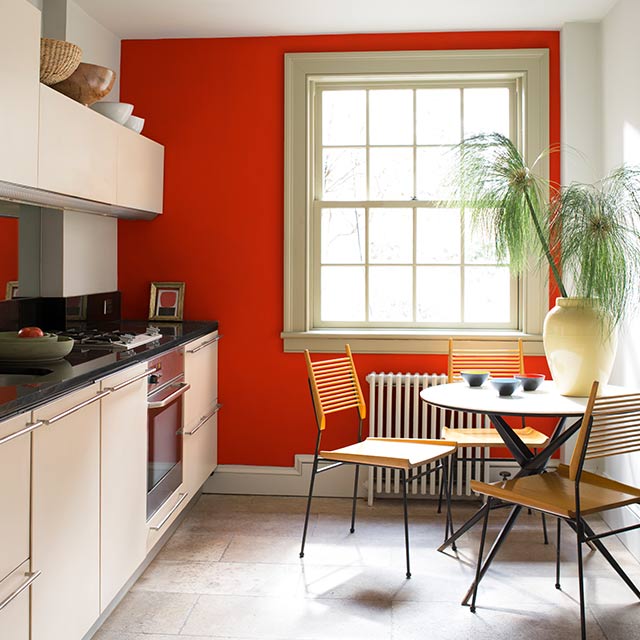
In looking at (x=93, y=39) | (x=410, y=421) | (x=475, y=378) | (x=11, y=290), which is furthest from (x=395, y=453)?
(x=93, y=39)

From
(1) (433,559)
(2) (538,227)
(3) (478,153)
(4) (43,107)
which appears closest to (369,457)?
(1) (433,559)

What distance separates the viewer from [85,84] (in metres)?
3.32

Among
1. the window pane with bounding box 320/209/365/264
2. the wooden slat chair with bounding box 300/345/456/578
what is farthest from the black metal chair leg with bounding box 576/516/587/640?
the window pane with bounding box 320/209/365/264

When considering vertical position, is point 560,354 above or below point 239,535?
above

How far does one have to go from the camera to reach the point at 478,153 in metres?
4.01

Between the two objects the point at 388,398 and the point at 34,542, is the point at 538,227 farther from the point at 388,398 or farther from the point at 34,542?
the point at 34,542

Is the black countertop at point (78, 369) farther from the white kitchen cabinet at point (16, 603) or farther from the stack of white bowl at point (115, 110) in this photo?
the stack of white bowl at point (115, 110)

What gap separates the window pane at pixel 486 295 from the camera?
4516 mm

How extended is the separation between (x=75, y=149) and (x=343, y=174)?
72.1 inches

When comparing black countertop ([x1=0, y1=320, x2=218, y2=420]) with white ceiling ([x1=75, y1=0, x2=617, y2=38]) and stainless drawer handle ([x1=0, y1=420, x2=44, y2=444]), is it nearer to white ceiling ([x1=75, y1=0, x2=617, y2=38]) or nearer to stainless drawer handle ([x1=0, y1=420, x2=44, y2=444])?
stainless drawer handle ([x1=0, y1=420, x2=44, y2=444])

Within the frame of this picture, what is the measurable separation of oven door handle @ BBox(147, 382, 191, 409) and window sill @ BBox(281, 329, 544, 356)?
0.90m

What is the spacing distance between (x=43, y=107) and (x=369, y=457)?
199 centimetres

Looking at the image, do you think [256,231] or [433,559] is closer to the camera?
[433,559]

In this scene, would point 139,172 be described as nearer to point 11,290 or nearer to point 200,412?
point 11,290
